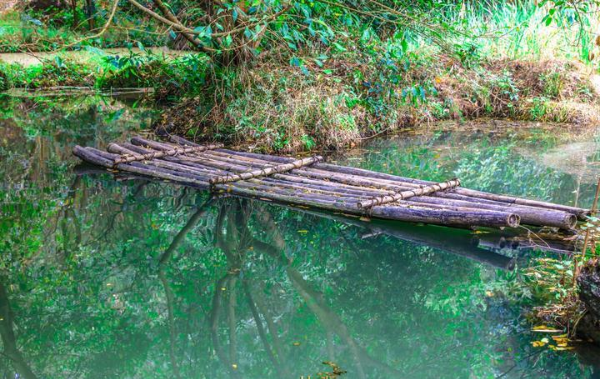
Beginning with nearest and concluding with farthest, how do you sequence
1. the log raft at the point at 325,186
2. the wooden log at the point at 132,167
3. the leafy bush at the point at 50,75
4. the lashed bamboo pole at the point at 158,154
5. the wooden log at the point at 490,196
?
the log raft at the point at 325,186 < the wooden log at the point at 490,196 < the wooden log at the point at 132,167 < the lashed bamboo pole at the point at 158,154 < the leafy bush at the point at 50,75

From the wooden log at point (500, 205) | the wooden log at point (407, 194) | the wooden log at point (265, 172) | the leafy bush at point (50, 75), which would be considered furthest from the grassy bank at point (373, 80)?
the leafy bush at point (50, 75)

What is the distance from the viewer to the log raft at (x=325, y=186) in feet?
19.6

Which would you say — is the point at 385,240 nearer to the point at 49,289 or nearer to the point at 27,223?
the point at 49,289

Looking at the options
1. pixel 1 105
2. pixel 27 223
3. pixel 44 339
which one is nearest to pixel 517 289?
pixel 44 339

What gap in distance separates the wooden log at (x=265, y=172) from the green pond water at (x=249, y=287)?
0.76ft

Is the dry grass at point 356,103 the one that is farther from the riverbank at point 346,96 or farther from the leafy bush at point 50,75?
the leafy bush at point 50,75

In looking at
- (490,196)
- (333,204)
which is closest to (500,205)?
(490,196)

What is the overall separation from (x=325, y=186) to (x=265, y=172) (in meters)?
0.87

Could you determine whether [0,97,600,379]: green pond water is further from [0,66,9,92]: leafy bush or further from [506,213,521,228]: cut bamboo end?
[0,66,9,92]: leafy bush

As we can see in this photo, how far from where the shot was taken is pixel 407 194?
6703 millimetres

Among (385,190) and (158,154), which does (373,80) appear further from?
(385,190)

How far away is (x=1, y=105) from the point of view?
13367 mm

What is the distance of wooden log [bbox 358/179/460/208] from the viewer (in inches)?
254

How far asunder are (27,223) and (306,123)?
4197 millimetres
